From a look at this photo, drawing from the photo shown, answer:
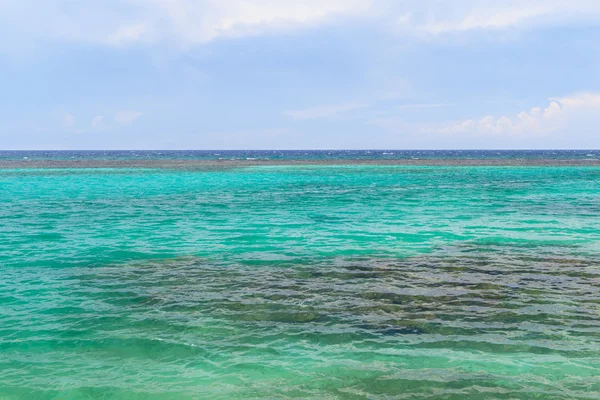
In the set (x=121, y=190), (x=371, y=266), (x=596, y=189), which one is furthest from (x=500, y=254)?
(x=121, y=190)

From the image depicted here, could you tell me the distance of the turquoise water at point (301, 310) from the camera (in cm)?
922

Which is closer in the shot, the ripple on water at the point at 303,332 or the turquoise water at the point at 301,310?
the ripple on water at the point at 303,332

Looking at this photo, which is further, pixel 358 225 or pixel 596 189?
pixel 596 189

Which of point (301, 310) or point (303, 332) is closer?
point (303, 332)

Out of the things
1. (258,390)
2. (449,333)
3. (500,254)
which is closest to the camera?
(258,390)

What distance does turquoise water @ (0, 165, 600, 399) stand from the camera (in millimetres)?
9219

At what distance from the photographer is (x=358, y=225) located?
27.0 m

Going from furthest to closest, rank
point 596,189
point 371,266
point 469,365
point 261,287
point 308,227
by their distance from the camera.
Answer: point 596,189
point 308,227
point 371,266
point 261,287
point 469,365

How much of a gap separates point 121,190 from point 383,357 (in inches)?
1746

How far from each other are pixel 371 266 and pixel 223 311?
647 centimetres

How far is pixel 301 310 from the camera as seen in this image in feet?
41.9

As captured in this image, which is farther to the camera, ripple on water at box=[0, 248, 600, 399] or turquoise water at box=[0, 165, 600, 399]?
turquoise water at box=[0, 165, 600, 399]

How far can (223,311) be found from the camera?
41.9ft

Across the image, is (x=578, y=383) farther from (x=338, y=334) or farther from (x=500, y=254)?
(x=500, y=254)
